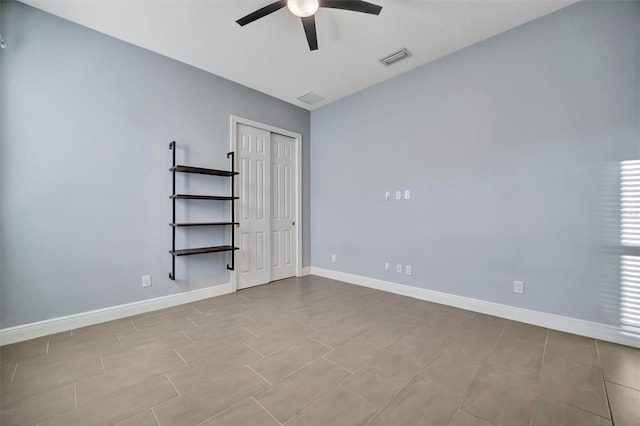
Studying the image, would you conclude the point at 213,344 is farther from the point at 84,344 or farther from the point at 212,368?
the point at 84,344

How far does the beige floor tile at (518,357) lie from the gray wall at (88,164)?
A: 10.6 ft

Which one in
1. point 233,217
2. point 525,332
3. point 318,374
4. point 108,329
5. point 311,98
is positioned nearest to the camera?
point 318,374

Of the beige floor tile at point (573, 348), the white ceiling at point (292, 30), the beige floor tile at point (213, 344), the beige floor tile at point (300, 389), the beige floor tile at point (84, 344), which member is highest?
the white ceiling at point (292, 30)

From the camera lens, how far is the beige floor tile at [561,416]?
1.34 meters

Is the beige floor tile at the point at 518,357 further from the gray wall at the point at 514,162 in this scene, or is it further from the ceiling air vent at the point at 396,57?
the ceiling air vent at the point at 396,57

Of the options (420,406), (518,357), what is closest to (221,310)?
(420,406)

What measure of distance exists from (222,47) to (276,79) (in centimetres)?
86

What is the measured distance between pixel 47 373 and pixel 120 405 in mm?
824

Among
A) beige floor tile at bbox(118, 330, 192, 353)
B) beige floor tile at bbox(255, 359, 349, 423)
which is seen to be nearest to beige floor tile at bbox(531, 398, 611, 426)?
beige floor tile at bbox(255, 359, 349, 423)

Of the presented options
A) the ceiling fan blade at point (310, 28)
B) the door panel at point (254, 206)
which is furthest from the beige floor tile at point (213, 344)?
the ceiling fan blade at point (310, 28)

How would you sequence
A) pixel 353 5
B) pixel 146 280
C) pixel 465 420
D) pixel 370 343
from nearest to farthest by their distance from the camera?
pixel 465 420 < pixel 353 5 < pixel 370 343 < pixel 146 280

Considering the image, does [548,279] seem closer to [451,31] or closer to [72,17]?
[451,31]

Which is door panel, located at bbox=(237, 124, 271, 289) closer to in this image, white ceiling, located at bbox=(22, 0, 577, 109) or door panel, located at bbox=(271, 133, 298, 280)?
door panel, located at bbox=(271, 133, 298, 280)

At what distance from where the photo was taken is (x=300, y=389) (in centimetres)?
160
